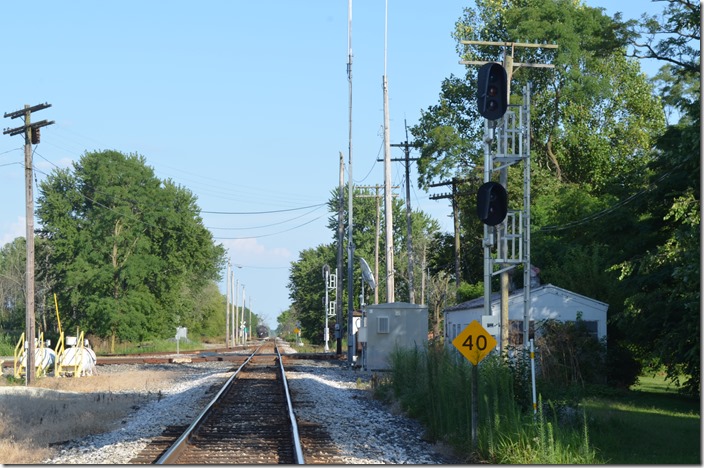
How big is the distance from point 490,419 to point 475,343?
1115mm

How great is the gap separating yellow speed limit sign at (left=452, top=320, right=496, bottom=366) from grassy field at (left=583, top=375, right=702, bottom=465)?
216cm

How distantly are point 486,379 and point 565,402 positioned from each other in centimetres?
173

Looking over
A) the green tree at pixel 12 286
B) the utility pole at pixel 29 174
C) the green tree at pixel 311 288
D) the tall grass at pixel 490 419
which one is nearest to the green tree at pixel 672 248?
the tall grass at pixel 490 419

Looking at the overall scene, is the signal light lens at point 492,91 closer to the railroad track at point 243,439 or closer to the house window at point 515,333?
the railroad track at point 243,439

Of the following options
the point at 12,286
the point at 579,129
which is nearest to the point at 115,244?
the point at 579,129

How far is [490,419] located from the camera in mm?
13555

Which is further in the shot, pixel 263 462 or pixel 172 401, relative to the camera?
pixel 172 401

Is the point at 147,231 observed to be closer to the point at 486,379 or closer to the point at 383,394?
the point at 383,394

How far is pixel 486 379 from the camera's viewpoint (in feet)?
48.1

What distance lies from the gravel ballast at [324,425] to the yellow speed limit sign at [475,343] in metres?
1.52

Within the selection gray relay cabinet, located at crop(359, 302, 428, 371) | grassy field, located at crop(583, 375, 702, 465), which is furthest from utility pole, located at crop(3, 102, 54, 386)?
grassy field, located at crop(583, 375, 702, 465)

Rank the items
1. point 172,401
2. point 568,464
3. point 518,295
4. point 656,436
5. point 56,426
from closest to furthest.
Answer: point 568,464 < point 656,436 < point 56,426 < point 172,401 < point 518,295

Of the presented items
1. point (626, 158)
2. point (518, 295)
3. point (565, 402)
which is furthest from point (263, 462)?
point (626, 158)

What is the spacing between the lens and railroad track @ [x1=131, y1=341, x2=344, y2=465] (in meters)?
13.0
